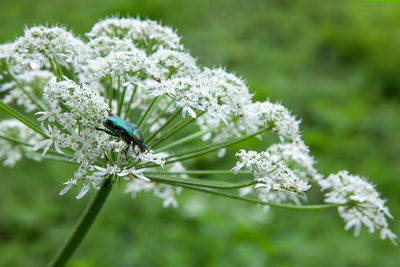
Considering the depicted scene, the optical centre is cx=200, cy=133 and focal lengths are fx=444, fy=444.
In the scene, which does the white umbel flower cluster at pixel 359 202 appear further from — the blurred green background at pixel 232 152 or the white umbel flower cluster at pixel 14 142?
the white umbel flower cluster at pixel 14 142

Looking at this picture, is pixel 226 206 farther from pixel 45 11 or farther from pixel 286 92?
pixel 45 11

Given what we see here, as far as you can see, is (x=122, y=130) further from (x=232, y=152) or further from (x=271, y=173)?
(x=232, y=152)

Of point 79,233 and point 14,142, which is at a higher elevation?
point 14,142

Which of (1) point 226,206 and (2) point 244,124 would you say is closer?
(2) point 244,124

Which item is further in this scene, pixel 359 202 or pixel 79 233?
pixel 359 202

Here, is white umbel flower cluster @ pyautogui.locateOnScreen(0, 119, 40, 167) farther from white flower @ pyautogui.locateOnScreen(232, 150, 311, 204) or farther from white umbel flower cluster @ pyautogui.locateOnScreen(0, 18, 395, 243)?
white flower @ pyautogui.locateOnScreen(232, 150, 311, 204)

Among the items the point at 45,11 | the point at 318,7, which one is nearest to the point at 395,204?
the point at 318,7

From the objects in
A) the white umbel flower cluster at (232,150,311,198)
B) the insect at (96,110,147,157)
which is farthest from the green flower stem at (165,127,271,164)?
the insect at (96,110,147,157)

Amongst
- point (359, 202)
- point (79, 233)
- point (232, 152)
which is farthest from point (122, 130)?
point (232, 152)

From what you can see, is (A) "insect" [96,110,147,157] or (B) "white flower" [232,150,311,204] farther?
(B) "white flower" [232,150,311,204]
